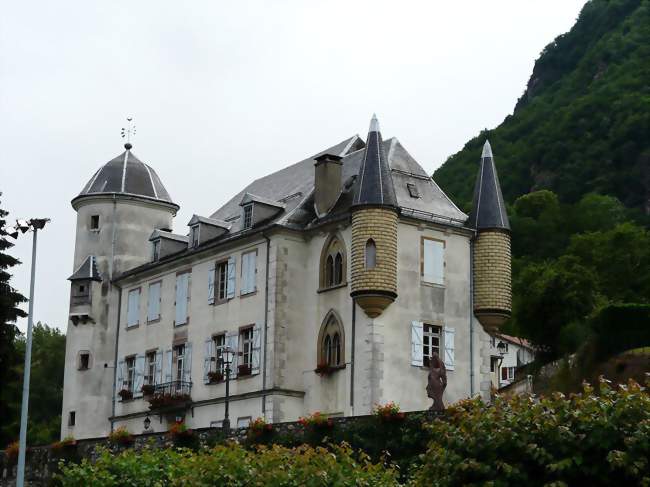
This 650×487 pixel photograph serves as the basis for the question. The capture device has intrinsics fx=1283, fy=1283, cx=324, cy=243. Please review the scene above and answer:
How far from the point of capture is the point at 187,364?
5106cm

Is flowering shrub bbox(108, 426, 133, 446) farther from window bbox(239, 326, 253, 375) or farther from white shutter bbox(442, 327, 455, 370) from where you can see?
white shutter bbox(442, 327, 455, 370)

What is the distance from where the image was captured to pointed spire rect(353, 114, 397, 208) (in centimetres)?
4441

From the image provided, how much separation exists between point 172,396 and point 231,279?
5.30 m

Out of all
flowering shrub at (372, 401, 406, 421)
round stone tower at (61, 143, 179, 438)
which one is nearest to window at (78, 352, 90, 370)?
round stone tower at (61, 143, 179, 438)

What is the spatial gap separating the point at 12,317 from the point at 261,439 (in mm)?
24866

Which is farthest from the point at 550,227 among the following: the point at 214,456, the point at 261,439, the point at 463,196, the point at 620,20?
the point at 214,456

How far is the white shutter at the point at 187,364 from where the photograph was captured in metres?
50.7

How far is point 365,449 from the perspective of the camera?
31.8 m

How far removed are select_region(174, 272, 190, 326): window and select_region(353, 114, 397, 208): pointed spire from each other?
1053 centimetres

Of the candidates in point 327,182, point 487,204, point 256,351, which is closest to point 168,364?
point 256,351

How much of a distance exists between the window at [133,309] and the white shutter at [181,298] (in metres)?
3.43

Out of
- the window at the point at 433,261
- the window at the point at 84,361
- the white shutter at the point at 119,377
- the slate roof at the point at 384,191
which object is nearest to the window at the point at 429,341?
the window at the point at 433,261

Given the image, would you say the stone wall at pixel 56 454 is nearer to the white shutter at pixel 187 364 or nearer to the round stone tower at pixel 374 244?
the round stone tower at pixel 374 244

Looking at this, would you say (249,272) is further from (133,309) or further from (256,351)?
(133,309)
